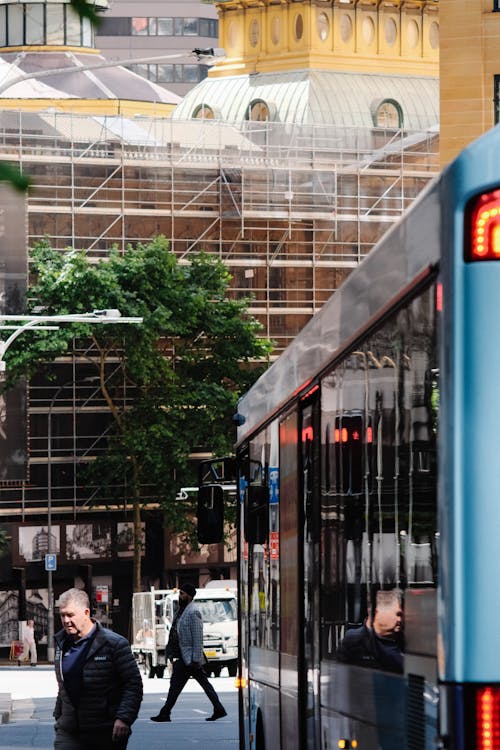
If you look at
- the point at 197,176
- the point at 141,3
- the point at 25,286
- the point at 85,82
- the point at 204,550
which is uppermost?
the point at 141,3

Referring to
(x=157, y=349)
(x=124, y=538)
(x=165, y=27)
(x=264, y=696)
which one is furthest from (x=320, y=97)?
(x=264, y=696)

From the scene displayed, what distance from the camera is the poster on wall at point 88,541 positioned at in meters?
70.8

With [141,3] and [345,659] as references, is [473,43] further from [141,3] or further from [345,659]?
[141,3]

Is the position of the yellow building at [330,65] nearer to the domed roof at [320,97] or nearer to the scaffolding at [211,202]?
the domed roof at [320,97]

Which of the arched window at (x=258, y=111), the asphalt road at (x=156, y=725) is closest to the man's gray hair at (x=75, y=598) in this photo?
the asphalt road at (x=156, y=725)

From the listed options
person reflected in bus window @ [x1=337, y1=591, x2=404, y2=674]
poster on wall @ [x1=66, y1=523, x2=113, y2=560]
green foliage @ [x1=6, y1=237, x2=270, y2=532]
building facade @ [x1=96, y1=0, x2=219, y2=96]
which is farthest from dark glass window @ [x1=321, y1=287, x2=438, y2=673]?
building facade @ [x1=96, y1=0, x2=219, y2=96]

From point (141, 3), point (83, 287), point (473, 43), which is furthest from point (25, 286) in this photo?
point (141, 3)

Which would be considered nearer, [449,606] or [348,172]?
[449,606]

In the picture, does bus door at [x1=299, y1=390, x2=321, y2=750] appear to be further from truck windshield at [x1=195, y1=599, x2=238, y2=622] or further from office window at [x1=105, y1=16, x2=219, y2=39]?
office window at [x1=105, y1=16, x2=219, y2=39]

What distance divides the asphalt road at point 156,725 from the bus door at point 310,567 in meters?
11.5

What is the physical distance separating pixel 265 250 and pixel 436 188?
68271mm

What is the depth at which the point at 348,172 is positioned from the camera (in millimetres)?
73688

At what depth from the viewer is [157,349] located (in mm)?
68375

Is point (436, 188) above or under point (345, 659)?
above
